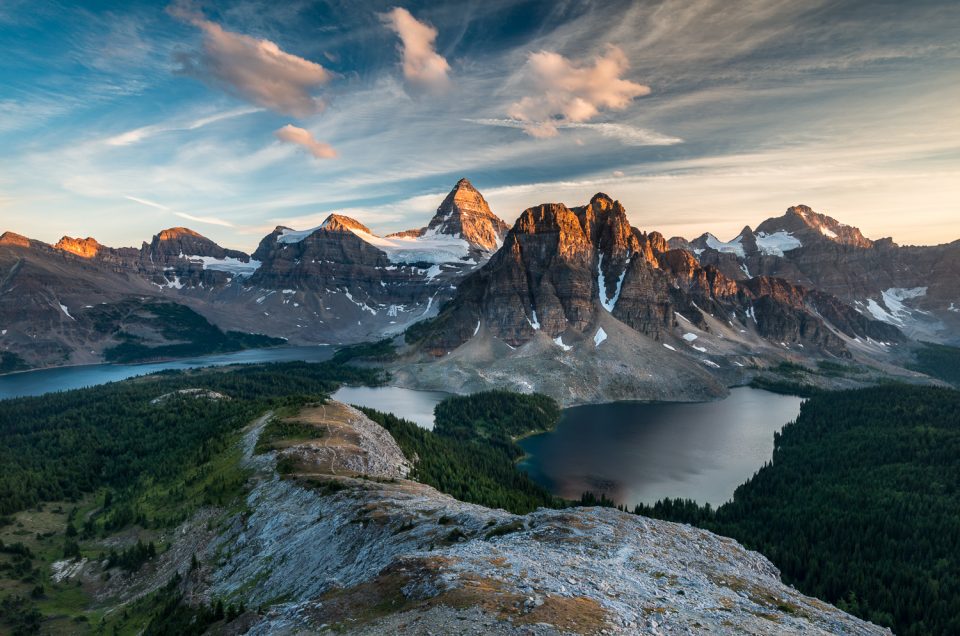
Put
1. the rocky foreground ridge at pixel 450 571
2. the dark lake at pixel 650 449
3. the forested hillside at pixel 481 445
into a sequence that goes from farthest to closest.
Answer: the dark lake at pixel 650 449, the forested hillside at pixel 481 445, the rocky foreground ridge at pixel 450 571

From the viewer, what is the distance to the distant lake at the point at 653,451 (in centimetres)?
11188

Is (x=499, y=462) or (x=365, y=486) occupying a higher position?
(x=365, y=486)

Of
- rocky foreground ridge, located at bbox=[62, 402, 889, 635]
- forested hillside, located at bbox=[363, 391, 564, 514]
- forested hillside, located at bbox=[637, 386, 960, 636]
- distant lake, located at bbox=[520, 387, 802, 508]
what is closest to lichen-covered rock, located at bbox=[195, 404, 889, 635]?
rocky foreground ridge, located at bbox=[62, 402, 889, 635]

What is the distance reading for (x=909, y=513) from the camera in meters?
89.1

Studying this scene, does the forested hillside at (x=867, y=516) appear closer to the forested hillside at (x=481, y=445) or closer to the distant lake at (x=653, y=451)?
the distant lake at (x=653, y=451)

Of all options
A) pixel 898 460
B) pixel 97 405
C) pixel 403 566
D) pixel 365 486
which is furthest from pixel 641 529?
pixel 97 405

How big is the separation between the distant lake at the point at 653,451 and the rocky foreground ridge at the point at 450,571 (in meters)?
63.2

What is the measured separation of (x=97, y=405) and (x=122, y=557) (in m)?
122

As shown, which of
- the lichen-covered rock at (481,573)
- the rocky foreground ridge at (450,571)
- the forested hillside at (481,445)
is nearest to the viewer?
the lichen-covered rock at (481,573)

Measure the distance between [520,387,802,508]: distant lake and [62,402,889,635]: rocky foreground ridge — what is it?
63.2 metres

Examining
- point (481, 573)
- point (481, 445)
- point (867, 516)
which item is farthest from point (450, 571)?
point (481, 445)

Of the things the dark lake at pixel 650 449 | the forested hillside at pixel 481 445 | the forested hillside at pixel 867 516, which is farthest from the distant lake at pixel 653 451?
the forested hillside at pixel 867 516

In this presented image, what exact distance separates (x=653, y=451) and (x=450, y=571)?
120 meters

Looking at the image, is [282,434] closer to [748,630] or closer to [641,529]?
[641,529]
